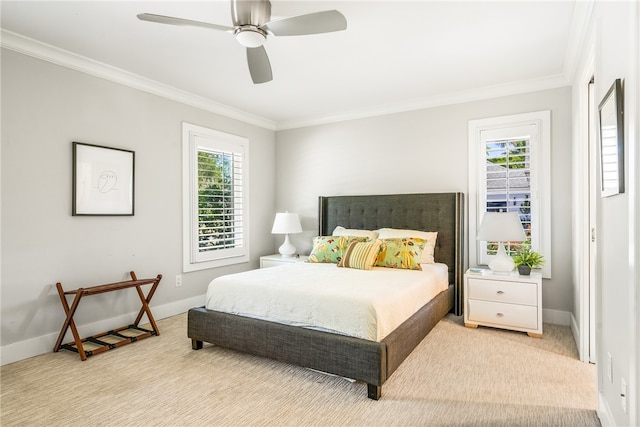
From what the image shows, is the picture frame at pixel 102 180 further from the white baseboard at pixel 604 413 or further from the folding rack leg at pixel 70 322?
the white baseboard at pixel 604 413

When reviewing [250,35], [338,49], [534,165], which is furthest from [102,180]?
[534,165]

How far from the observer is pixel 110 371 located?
2.68 m

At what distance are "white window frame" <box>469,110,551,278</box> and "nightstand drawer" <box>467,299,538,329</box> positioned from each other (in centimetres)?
65

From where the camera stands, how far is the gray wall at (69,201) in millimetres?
2840

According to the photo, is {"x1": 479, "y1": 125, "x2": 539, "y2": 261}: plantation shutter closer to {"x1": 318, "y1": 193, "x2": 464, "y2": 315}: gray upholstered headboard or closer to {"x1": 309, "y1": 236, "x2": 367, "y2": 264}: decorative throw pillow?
{"x1": 318, "y1": 193, "x2": 464, "y2": 315}: gray upholstered headboard

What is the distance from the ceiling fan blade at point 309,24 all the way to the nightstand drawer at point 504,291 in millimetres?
2672

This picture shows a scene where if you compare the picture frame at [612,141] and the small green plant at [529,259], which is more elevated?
the picture frame at [612,141]

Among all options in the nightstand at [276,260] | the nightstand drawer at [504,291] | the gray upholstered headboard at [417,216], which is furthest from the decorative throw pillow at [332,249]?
the nightstand drawer at [504,291]

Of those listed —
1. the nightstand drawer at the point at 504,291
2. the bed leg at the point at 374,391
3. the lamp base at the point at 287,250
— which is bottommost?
the bed leg at the point at 374,391

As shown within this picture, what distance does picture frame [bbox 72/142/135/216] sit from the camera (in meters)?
3.22

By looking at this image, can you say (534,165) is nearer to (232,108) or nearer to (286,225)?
(286,225)

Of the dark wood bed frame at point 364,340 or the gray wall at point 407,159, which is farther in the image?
the gray wall at point 407,159

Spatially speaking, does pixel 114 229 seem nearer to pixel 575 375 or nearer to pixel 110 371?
pixel 110 371

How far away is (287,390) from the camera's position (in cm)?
237
